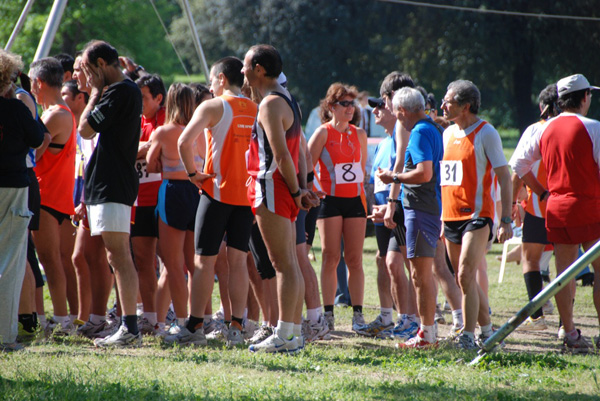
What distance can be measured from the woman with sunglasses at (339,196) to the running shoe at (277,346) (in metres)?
1.76

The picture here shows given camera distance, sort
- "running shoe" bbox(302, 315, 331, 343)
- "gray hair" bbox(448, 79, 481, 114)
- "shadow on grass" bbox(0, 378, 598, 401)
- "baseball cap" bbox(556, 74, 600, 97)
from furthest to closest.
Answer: "running shoe" bbox(302, 315, 331, 343)
"baseball cap" bbox(556, 74, 600, 97)
"gray hair" bbox(448, 79, 481, 114)
"shadow on grass" bbox(0, 378, 598, 401)

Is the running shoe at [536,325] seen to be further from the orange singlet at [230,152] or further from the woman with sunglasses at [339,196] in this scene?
the orange singlet at [230,152]

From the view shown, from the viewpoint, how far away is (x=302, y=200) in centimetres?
520

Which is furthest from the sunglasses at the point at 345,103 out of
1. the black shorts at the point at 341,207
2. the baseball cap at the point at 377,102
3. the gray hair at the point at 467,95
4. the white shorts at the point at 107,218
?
the white shorts at the point at 107,218

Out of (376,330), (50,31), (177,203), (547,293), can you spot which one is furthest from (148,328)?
(50,31)

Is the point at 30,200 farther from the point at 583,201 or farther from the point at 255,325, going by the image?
the point at 583,201

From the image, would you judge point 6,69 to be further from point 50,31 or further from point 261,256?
point 50,31

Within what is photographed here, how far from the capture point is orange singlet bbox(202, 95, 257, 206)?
18.8 feet

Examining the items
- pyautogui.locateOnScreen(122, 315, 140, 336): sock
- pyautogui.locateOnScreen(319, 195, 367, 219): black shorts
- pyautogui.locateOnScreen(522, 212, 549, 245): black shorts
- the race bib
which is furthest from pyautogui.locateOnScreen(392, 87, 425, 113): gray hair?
pyautogui.locateOnScreen(122, 315, 140, 336): sock

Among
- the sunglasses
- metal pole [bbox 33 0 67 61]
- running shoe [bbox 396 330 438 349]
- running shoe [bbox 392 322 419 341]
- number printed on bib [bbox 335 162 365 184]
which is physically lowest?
running shoe [bbox 392 322 419 341]

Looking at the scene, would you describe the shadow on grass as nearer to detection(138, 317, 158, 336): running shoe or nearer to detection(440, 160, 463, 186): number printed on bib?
detection(440, 160, 463, 186): number printed on bib

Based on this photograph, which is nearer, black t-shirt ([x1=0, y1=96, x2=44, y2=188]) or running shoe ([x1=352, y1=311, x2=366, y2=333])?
black t-shirt ([x1=0, y1=96, x2=44, y2=188])

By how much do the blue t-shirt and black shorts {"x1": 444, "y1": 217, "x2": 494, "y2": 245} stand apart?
0.18m

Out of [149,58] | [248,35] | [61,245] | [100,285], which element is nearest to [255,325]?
[100,285]
